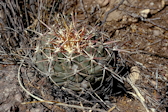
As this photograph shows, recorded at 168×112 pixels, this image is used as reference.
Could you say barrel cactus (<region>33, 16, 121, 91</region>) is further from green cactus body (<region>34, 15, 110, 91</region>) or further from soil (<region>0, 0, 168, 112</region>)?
soil (<region>0, 0, 168, 112</region>)

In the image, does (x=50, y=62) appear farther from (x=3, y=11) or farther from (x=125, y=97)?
(x=3, y=11)

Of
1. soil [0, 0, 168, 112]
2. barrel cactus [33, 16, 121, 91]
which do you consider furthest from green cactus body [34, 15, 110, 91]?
soil [0, 0, 168, 112]

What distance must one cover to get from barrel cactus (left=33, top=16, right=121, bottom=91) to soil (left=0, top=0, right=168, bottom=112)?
0.16 metres

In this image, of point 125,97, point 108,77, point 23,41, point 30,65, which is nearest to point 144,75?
point 125,97

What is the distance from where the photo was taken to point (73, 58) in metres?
1.17

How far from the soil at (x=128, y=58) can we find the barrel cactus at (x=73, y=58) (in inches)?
6.4

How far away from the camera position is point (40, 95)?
1.42 m

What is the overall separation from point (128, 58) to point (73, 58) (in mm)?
988

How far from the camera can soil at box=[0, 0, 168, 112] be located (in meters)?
1.39

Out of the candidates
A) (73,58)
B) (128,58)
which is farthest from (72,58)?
(128,58)

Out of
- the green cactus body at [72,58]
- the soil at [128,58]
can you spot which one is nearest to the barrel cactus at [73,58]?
the green cactus body at [72,58]

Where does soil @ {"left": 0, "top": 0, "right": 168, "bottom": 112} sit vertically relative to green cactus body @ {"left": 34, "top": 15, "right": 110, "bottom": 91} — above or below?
below

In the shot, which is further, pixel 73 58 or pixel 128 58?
pixel 128 58

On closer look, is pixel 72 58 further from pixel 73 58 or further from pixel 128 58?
pixel 128 58
